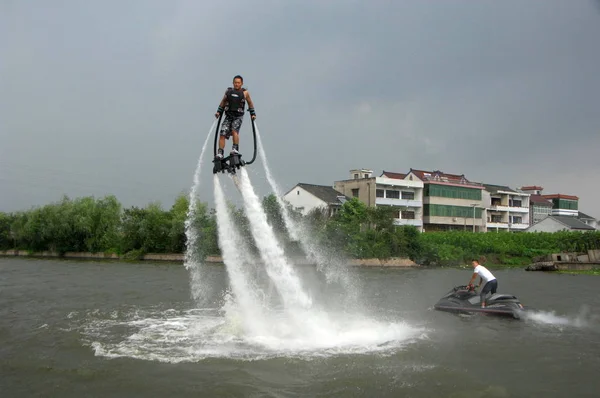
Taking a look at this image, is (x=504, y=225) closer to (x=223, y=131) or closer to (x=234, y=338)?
(x=234, y=338)

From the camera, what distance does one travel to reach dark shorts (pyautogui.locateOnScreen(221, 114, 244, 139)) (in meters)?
13.2

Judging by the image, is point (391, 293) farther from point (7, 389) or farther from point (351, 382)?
point (7, 389)

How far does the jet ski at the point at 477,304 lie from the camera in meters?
19.3

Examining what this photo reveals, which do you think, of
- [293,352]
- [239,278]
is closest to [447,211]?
[239,278]

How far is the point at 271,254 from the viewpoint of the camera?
14.7 m

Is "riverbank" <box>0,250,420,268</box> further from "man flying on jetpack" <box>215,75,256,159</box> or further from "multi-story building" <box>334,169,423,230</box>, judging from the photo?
"man flying on jetpack" <box>215,75,256,159</box>

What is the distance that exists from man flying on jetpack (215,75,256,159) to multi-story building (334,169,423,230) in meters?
53.3

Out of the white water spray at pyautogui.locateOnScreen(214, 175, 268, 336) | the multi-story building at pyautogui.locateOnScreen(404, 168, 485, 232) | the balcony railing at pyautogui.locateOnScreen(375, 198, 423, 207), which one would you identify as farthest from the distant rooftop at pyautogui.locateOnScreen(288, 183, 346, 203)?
the white water spray at pyautogui.locateOnScreen(214, 175, 268, 336)

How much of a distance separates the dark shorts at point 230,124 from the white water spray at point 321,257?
50cm

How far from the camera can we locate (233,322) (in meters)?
16.5

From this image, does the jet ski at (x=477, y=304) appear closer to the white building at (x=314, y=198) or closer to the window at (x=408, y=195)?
the white building at (x=314, y=198)

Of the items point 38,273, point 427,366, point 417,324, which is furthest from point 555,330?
point 38,273

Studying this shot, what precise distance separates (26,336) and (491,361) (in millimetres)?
14475

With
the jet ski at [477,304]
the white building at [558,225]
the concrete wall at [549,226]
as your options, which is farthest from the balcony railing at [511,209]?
the jet ski at [477,304]
